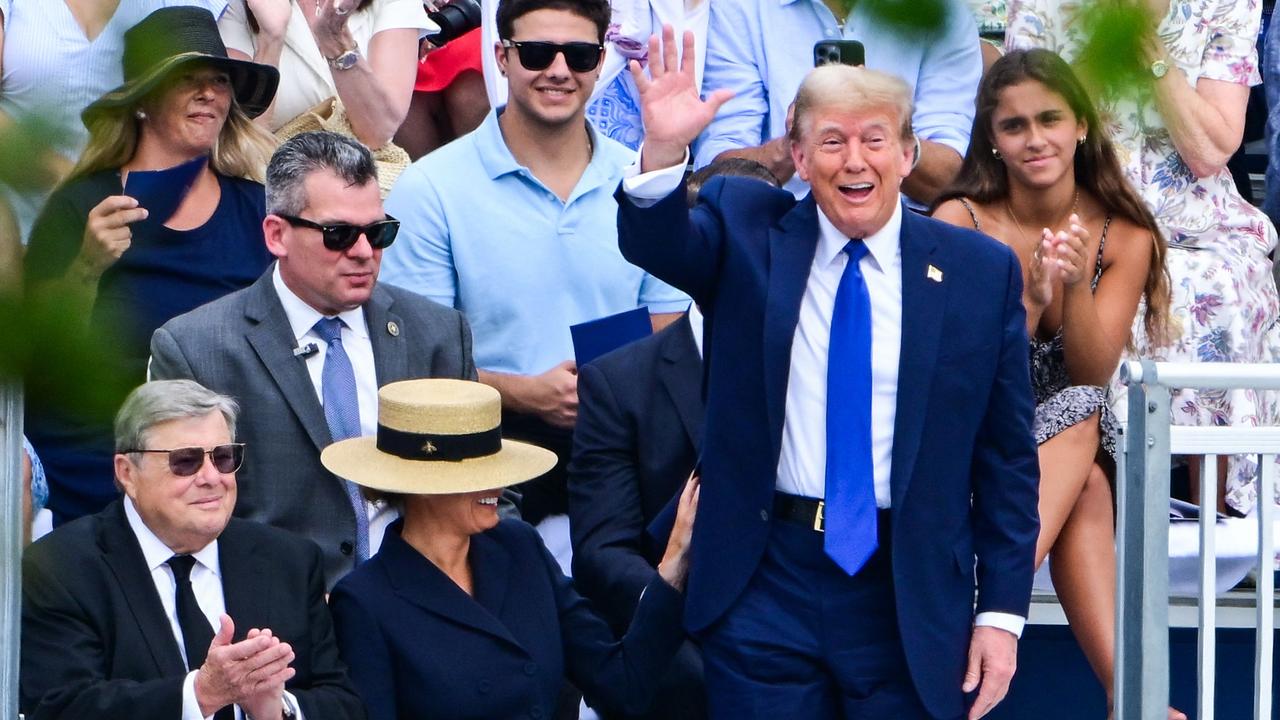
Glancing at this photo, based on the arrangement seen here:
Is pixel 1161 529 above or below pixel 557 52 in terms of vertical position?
below

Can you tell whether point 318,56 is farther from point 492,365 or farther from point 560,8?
point 492,365

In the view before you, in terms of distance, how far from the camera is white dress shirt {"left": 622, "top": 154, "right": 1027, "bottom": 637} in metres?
3.39

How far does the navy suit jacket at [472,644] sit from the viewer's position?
365 centimetres

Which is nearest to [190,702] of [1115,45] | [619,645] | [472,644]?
[472,644]

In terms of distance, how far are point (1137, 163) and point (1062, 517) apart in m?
2.62

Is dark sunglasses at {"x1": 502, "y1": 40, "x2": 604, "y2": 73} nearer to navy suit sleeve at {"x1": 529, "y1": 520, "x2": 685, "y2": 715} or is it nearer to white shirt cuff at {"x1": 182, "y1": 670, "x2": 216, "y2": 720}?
navy suit sleeve at {"x1": 529, "y1": 520, "x2": 685, "y2": 715}

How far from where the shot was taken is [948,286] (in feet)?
11.1

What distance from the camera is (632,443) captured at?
4195mm

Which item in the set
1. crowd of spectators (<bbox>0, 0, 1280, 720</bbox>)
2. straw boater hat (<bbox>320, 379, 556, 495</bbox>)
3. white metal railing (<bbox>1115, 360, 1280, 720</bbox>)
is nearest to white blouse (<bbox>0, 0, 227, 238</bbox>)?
crowd of spectators (<bbox>0, 0, 1280, 720</bbox>)

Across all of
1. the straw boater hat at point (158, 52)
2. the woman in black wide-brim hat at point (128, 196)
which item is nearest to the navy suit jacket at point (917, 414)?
the woman in black wide-brim hat at point (128, 196)

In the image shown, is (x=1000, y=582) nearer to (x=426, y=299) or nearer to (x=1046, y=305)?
(x=1046, y=305)

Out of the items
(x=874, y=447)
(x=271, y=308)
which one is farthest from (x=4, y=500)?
(x=271, y=308)

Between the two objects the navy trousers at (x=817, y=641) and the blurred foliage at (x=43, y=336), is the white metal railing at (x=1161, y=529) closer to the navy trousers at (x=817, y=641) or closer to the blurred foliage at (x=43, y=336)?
the navy trousers at (x=817, y=641)

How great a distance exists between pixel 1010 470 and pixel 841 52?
6.80 ft
